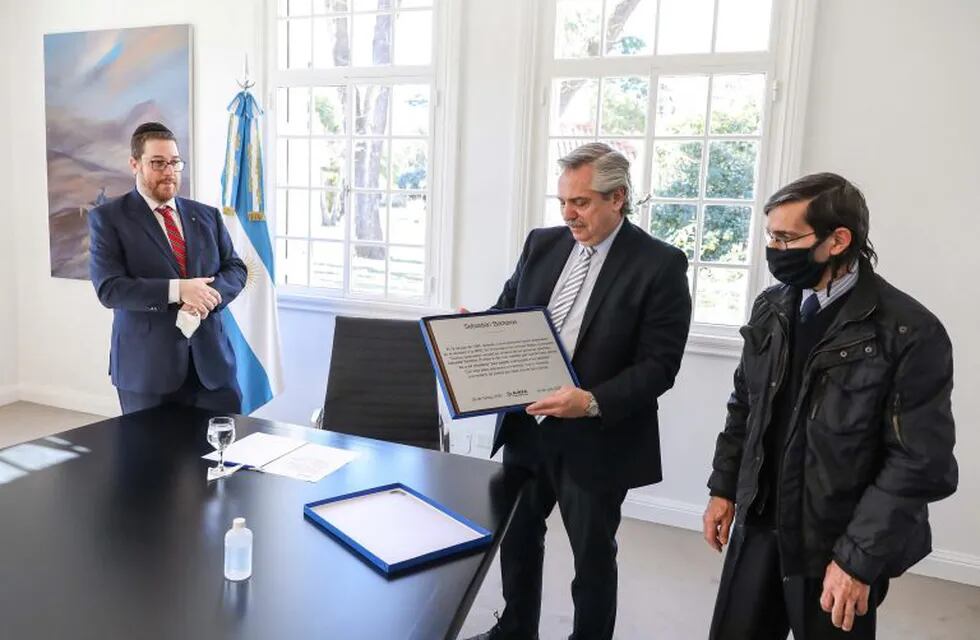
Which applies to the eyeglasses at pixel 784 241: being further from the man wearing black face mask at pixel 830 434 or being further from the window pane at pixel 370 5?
the window pane at pixel 370 5

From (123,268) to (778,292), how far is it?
2.05 metres

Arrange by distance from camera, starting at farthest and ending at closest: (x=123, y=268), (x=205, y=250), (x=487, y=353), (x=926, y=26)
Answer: (x=926, y=26) → (x=205, y=250) → (x=123, y=268) → (x=487, y=353)

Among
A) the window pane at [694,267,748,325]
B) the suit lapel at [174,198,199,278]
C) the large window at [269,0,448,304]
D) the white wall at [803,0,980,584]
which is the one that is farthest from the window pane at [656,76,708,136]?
the suit lapel at [174,198,199,278]

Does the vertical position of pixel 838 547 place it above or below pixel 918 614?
above

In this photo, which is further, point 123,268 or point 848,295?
point 123,268

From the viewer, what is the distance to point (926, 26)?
8.45ft

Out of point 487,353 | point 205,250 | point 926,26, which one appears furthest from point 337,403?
point 926,26

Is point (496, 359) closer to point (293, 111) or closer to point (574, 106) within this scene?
point (574, 106)

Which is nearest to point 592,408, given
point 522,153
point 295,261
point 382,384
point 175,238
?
point 382,384

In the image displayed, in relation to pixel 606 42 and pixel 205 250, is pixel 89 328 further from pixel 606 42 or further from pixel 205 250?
pixel 606 42

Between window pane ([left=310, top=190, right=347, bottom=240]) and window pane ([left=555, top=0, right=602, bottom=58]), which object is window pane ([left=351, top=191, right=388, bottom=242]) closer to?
window pane ([left=310, top=190, right=347, bottom=240])

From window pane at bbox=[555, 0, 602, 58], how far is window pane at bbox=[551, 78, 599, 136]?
14 cm

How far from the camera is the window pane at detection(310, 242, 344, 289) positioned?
3.77 m

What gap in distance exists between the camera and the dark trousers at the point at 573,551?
178 cm
